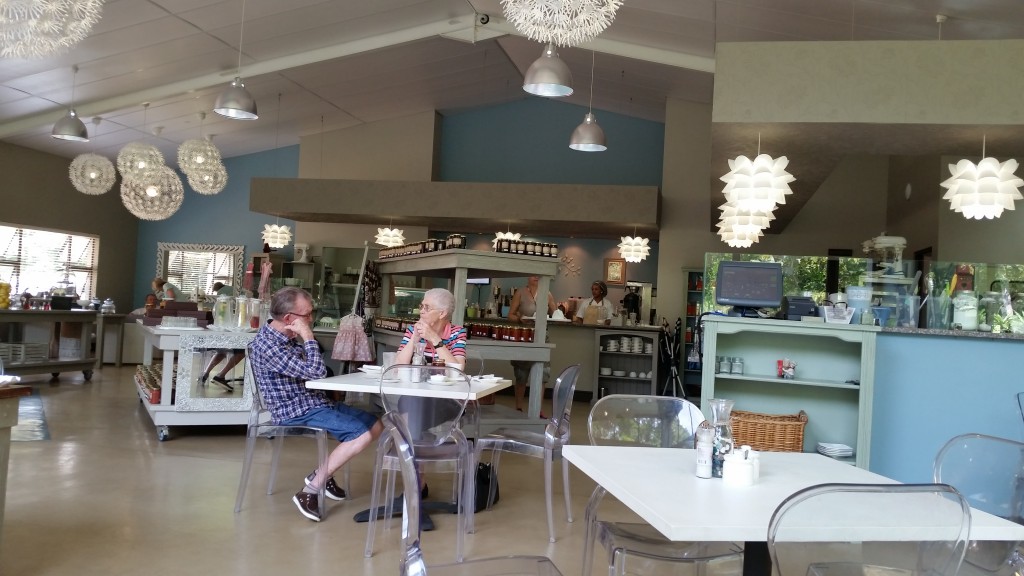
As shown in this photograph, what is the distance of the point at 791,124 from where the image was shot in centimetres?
571

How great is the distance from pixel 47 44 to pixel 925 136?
555cm

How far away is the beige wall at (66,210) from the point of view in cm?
1168

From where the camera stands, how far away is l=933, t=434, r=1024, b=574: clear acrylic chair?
267 cm

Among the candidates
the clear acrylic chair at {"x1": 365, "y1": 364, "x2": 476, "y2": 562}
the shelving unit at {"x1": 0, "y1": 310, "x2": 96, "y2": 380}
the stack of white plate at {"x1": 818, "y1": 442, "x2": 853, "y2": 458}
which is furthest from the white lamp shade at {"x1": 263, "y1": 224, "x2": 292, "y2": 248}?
the stack of white plate at {"x1": 818, "y1": 442, "x2": 853, "y2": 458}

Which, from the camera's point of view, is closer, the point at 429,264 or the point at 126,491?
the point at 126,491

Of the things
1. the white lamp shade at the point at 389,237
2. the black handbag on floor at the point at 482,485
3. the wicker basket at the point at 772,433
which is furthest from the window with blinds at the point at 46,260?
the wicker basket at the point at 772,433

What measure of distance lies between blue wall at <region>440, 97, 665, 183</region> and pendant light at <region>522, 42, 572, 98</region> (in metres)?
7.33

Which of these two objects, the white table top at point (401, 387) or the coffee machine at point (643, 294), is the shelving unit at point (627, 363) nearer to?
the coffee machine at point (643, 294)

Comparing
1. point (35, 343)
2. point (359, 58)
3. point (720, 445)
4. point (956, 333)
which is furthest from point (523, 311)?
point (720, 445)

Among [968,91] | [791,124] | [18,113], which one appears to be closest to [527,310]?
[791,124]

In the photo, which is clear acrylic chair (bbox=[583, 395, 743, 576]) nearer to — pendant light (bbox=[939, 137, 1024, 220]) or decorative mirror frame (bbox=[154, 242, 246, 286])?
pendant light (bbox=[939, 137, 1024, 220])

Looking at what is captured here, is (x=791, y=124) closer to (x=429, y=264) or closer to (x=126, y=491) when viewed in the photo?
(x=429, y=264)

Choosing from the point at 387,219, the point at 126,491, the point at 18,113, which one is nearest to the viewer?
the point at 126,491

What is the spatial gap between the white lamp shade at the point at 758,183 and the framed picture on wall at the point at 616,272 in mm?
8007
